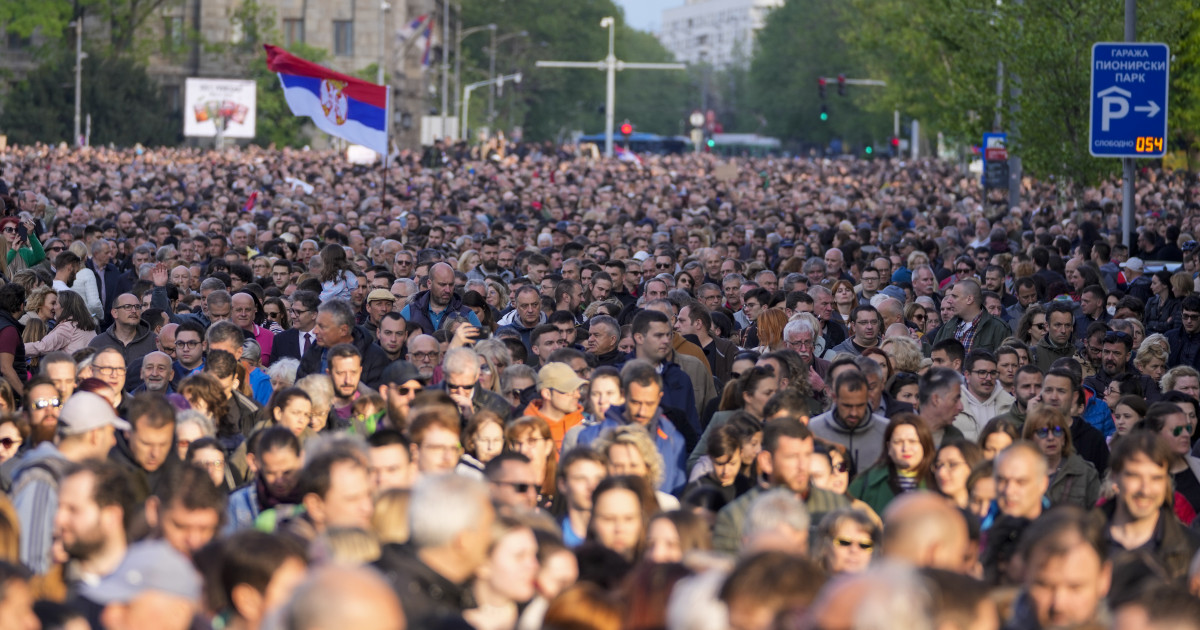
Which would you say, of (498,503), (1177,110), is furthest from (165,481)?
(1177,110)

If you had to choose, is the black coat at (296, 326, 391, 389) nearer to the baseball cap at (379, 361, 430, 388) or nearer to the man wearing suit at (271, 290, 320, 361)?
the man wearing suit at (271, 290, 320, 361)

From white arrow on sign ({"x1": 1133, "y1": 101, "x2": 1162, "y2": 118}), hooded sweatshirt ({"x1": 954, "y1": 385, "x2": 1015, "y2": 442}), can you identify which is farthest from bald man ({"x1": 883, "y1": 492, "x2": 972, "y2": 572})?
white arrow on sign ({"x1": 1133, "y1": 101, "x2": 1162, "y2": 118})

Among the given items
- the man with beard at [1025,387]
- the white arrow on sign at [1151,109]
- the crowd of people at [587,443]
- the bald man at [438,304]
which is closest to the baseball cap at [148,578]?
the crowd of people at [587,443]

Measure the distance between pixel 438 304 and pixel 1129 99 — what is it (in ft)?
23.7

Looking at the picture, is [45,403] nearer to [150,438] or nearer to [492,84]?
[150,438]

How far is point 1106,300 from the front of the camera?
53.0 ft

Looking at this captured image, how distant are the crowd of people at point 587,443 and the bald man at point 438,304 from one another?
0.04m

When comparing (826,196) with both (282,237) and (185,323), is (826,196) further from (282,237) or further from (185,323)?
(185,323)

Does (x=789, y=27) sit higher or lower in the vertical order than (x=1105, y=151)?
higher

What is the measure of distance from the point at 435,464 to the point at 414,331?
5.09 meters

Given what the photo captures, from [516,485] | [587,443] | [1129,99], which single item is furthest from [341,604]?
[1129,99]

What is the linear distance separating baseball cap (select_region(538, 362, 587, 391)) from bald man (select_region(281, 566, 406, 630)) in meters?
5.50

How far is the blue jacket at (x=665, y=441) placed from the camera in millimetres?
9336

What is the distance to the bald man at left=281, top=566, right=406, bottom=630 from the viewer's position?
14.3ft
